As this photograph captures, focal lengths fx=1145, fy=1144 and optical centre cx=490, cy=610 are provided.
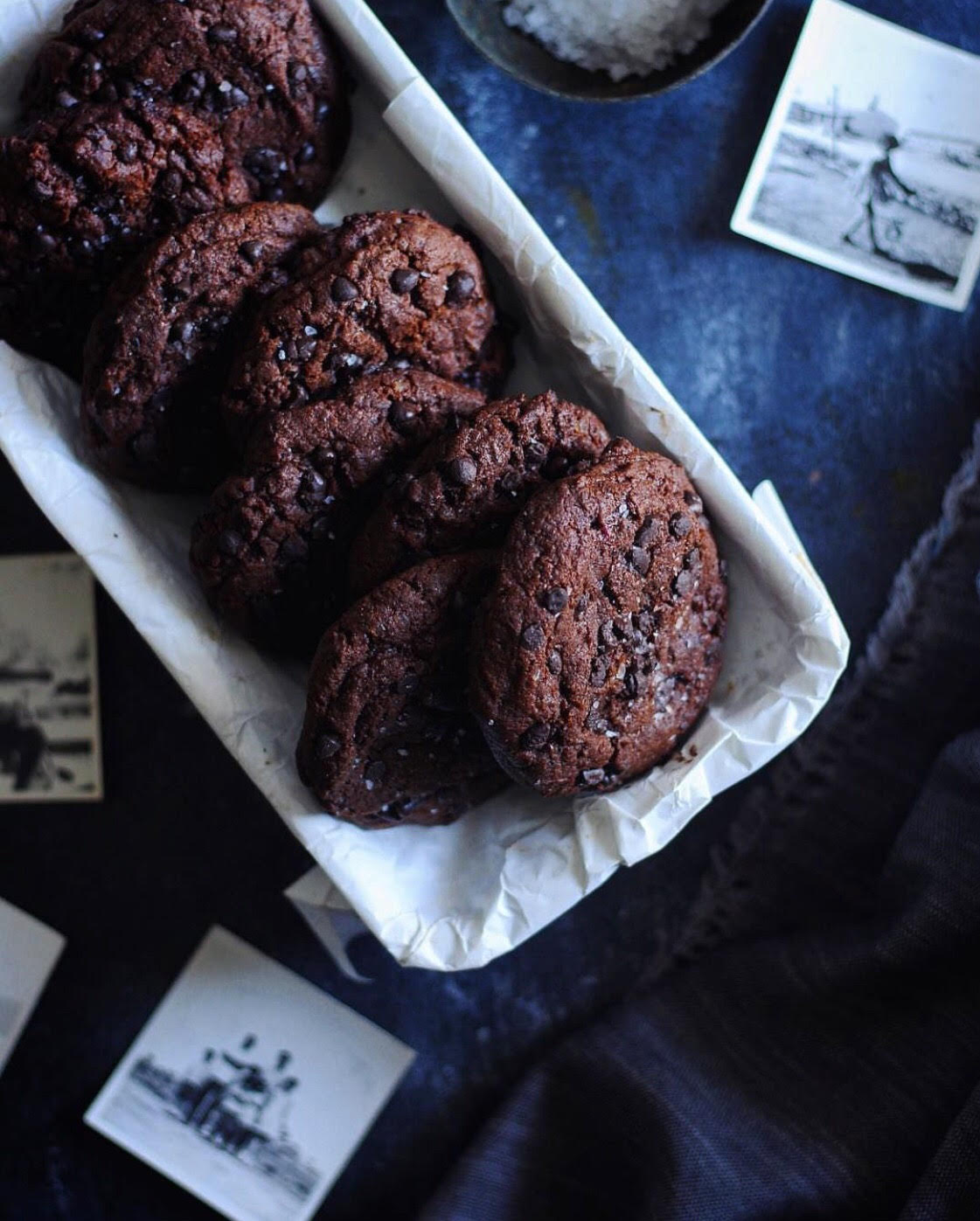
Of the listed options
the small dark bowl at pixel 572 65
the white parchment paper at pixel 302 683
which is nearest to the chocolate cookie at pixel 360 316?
the white parchment paper at pixel 302 683

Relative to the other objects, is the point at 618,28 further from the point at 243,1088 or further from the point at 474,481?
the point at 243,1088

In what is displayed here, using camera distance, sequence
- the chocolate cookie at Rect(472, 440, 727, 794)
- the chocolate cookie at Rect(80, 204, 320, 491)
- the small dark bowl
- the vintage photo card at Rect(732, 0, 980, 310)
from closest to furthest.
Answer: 1. the chocolate cookie at Rect(472, 440, 727, 794)
2. the chocolate cookie at Rect(80, 204, 320, 491)
3. the small dark bowl
4. the vintage photo card at Rect(732, 0, 980, 310)

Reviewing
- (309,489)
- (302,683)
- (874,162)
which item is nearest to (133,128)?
(309,489)

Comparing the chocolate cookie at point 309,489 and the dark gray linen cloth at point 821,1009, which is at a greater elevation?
the chocolate cookie at point 309,489

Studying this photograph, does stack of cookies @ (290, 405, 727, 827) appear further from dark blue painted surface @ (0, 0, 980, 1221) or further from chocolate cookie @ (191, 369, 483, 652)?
dark blue painted surface @ (0, 0, 980, 1221)

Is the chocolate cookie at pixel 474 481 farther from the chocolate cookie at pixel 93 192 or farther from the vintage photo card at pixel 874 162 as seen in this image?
the vintage photo card at pixel 874 162

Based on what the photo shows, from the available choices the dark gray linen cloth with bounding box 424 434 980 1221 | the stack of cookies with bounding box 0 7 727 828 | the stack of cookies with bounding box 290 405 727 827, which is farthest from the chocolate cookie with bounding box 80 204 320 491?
the dark gray linen cloth with bounding box 424 434 980 1221
